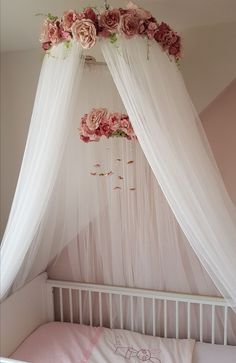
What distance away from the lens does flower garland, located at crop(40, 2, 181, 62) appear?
4.29ft

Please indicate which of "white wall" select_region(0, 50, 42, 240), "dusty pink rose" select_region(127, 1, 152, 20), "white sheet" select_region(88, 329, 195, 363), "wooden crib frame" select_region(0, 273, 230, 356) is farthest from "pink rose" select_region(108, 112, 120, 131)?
"white sheet" select_region(88, 329, 195, 363)

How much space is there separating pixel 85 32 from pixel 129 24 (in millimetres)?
189

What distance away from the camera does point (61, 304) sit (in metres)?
2.60

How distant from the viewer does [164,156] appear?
1376mm

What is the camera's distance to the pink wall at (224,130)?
2138mm

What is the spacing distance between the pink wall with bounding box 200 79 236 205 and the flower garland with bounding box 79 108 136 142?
0.83 meters

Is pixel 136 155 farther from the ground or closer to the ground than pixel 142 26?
closer to the ground

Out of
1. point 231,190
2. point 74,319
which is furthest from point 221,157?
point 74,319

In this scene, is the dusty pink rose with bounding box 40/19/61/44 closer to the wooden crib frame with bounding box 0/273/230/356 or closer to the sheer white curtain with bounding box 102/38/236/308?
the sheer white curtain with bounding box 102/38/236/308

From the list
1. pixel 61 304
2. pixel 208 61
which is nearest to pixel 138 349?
pixel 61 304

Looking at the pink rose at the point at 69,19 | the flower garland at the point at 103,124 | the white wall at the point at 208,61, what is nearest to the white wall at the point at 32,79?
the white wall at the point at 208,61

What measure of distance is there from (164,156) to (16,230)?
872mm

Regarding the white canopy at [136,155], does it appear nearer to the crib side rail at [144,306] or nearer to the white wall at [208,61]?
the white wall at [208,61]

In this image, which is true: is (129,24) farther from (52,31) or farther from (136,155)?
(136,155)
